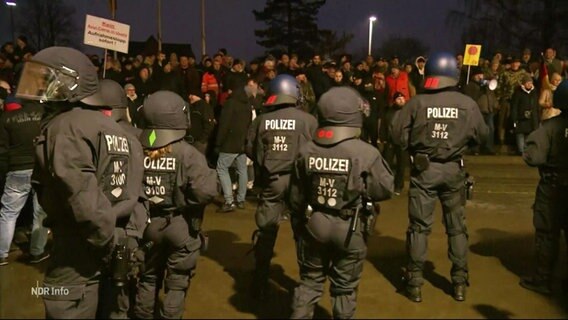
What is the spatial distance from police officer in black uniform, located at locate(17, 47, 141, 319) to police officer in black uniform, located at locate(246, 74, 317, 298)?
88.8 inches

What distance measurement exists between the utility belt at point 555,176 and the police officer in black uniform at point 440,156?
772 millimetres

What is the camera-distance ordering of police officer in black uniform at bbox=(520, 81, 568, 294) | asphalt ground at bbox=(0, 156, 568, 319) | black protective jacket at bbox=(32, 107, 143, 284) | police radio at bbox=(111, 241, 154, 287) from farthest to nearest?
police officer in black uniform at bbox=(520, 81, 568, 294)
asphalt ground at bbox=(0, 156, 568, 319)
police radio at bbox=(111, 241, 154, 287)
black protective jacket at bbox=(32, 107, 143, 284)

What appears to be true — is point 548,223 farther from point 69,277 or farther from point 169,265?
point 69,277

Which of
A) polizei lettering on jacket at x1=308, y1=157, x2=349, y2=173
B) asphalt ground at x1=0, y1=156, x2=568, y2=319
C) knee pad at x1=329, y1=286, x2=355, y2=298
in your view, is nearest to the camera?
polizei lettering on jacket at x1=308, y1=157, x2=349, y2=173

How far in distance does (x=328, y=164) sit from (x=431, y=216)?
1.76m

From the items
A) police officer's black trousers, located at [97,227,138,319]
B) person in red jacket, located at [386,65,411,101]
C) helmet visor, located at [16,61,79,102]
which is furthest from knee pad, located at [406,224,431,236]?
person in red jacket, located at [386,65,411,101]

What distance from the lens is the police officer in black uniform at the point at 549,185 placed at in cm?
516

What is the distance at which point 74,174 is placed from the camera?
2875 millimetres

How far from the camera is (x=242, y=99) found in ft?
29.6

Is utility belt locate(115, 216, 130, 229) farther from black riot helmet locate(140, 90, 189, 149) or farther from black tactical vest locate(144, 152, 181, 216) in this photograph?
black riot helmet locate(140, 90, 189, 149)

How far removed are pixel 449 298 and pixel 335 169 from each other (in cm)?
220

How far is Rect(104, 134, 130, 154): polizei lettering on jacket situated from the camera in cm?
310

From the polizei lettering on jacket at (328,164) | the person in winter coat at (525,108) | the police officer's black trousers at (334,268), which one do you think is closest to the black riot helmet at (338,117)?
the polizei lettering on jacket at (328,164)

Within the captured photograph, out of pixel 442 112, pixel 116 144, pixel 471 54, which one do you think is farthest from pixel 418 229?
pixel 471 54
